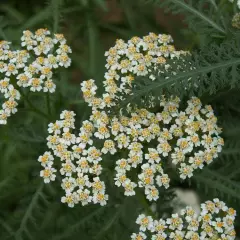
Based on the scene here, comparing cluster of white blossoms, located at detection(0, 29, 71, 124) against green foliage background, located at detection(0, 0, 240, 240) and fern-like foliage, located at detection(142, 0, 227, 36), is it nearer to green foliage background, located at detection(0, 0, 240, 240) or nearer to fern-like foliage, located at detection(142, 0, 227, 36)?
green foliage background, located at detection(0, 0, 240, 240)

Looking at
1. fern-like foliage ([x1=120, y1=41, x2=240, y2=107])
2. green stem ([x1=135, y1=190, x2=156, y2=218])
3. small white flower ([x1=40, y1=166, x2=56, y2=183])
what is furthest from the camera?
green stem ([x1=135, y1=190, x2=156, y2=218])

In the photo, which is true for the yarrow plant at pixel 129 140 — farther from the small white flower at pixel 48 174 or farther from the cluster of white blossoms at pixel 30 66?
the cluster of white blossoms at pixel 30 66

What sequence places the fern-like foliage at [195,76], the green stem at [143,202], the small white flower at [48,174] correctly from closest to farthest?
the fern-like foliage at [195,76], the small white flower at [48,174], the green stem at [143,202]

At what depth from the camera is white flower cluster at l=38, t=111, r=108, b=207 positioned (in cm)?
232

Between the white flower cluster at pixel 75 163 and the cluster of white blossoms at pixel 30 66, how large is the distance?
19 cm

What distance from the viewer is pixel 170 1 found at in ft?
8.34

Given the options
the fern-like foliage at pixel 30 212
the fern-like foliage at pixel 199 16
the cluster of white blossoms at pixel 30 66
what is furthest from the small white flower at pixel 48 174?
the fern-like foliage at pixel 199 16

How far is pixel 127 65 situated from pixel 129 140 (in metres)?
0.36

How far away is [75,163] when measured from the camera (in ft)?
7.95

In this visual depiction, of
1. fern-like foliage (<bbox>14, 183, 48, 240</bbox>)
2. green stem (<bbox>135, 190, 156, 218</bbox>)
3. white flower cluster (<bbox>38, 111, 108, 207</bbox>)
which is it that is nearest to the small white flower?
white flower cluster (<bbox>38, 111, 108, 207</bbox>)

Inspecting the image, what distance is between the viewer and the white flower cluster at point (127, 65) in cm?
243

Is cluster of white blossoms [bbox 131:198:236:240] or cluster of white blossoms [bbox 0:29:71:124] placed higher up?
cluster of white blossoms [bbox 0:29:71:124]

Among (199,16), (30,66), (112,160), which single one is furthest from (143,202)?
(199,16)

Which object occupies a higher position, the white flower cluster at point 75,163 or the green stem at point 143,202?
the white flower cluster at point 75,163
